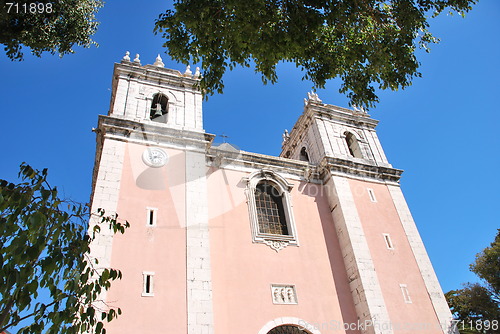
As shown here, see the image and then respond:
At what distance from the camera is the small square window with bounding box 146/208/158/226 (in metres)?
11.8

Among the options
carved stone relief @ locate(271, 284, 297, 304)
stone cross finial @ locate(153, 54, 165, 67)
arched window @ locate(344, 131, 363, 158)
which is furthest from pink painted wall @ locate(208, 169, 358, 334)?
stone cross finial @ locate(153, 54, 165, 67)

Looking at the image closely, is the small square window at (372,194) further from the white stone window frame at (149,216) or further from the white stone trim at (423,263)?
the white stone window frame at (149,216)

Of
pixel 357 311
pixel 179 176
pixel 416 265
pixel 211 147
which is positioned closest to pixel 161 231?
pixel 179 176

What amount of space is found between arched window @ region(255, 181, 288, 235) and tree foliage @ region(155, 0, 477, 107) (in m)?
6.06

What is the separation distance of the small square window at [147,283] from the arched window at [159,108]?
658 centimetres

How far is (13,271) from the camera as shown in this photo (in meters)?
3.77

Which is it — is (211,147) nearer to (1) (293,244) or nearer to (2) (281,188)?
(2) (281,188)

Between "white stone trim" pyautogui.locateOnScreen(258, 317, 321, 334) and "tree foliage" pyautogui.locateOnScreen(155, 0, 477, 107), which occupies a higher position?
"tree foliage" pyautogui.locateOnScreen(155, 0, 477, 107)

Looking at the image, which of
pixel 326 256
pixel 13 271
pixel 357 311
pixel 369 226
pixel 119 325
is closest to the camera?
pixel 13 271

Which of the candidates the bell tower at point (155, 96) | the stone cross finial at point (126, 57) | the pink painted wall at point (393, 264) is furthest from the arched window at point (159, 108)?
the pink painted wall at point (393, 264)

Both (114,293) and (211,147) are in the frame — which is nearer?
(114,293)

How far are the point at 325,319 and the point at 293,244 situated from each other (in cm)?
263

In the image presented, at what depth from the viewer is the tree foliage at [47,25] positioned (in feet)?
25.7

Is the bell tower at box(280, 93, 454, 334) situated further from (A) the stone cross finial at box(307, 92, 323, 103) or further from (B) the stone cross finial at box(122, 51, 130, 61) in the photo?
(B) the stone cross finial at box(122, 51, 130, 61)
